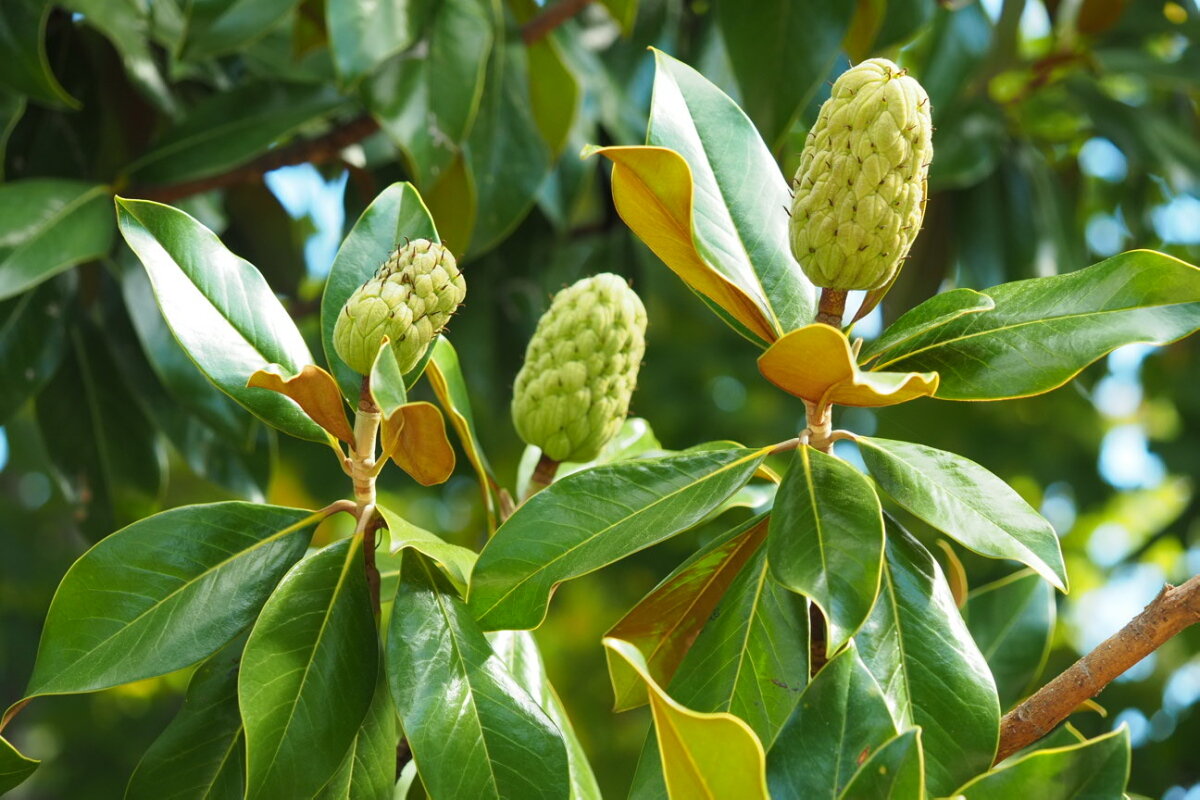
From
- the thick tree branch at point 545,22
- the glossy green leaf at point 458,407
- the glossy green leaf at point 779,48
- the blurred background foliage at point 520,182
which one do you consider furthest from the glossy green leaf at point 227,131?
the glossy green leaf at point 458,407

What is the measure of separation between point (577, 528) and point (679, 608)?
0.12 metres

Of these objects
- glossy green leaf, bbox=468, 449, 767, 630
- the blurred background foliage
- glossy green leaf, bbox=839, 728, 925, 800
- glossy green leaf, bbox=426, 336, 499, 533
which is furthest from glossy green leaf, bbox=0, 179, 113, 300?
glossy green leaf, bbox=839, 728, 925, 800

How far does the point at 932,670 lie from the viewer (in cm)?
66

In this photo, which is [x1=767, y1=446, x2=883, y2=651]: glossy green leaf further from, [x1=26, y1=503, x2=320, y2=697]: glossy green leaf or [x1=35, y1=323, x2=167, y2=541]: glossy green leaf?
[x1=35, y1=323, x2=167, y2=541]: glossy green leaf

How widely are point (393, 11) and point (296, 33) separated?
0.44 meters

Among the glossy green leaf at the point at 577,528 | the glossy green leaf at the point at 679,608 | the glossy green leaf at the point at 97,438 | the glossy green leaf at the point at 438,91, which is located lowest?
the glossy green leaf at the point at 97,438

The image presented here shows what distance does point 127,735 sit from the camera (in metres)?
3.52

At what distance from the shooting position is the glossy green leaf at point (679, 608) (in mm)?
757

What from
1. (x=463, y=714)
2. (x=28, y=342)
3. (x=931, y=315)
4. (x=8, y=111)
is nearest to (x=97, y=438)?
(x=28, y=342)

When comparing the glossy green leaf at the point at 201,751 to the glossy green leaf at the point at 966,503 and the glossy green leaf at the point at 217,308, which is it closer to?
the glossy green leaf at the point at 217,308

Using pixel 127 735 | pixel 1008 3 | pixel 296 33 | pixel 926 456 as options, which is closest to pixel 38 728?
pixel 127 735

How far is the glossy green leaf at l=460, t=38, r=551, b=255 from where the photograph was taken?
1634mm

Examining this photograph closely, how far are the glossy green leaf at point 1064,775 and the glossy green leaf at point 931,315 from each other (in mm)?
243

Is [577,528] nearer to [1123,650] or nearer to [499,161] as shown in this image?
[1123,650]
